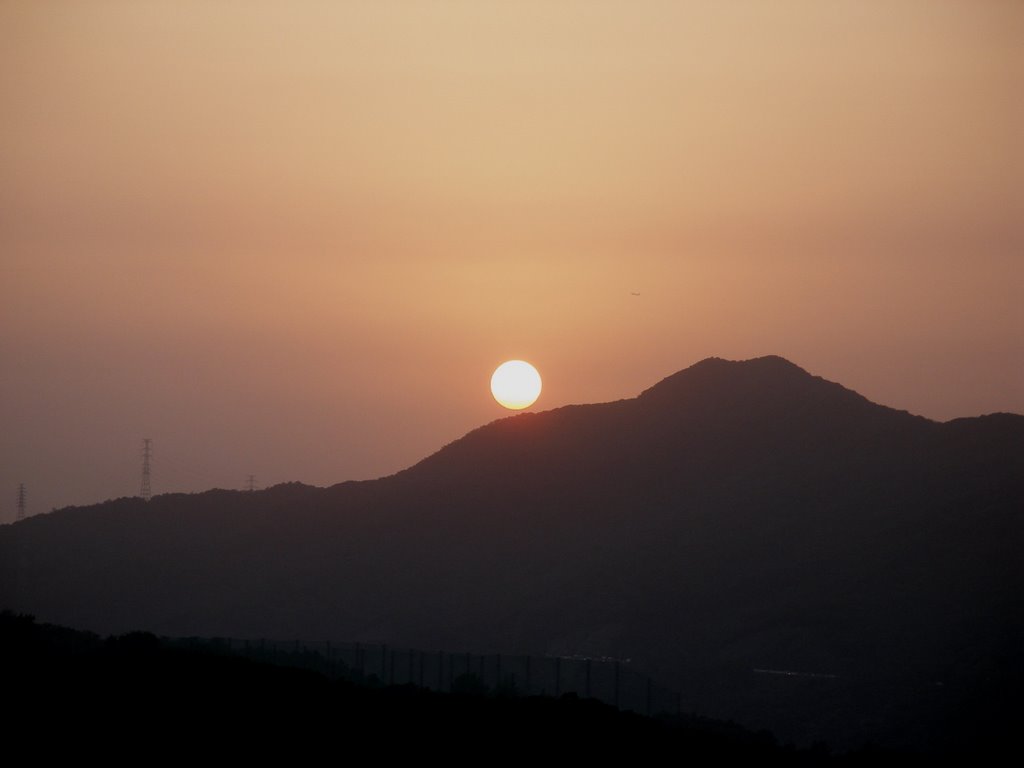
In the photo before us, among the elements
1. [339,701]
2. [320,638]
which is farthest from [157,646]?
[320,638]

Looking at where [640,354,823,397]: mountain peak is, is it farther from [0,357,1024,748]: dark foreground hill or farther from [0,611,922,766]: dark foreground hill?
[0,611,922,766]: dark foreground hill

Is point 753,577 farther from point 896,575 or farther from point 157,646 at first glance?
point 157,646

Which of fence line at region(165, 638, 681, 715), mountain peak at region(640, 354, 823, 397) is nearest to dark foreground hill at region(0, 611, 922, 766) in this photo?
fence line at region(165, 638, 681, 715)

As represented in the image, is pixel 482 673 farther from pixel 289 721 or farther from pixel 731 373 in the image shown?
pixel 731 373

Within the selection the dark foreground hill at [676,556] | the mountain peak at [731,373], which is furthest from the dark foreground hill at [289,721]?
the mountain peak at [731,373]

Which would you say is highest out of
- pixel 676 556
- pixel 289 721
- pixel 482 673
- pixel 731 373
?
pixel 731 373

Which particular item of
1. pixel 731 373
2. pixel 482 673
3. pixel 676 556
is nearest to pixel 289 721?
pixel 482 673

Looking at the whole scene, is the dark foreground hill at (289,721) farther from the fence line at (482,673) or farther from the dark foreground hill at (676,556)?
the dark foreground hill at (676,556)
